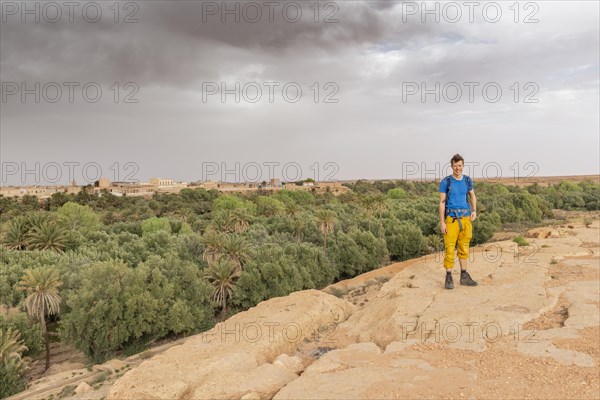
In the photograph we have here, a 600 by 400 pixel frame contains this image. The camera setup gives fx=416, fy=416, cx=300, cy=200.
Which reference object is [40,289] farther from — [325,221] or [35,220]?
[325,221]

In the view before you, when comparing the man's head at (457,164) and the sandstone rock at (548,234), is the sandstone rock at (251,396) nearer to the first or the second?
the man's head at (457,164)

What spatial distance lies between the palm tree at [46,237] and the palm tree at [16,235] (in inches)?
20.3

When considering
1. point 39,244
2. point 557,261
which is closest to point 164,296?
point 39,244

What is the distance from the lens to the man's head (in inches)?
334

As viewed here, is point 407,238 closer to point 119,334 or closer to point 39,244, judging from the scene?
point 119,334

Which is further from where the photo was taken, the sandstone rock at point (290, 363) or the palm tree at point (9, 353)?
the palm tree at point (9, 353)

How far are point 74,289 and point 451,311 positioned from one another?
20.9m

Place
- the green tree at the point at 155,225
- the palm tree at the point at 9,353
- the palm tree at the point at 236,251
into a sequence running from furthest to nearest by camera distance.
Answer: the green tree at the point at 155,225 < the palm tree at the point at 236,251 < the palm tree at the point at 9,353

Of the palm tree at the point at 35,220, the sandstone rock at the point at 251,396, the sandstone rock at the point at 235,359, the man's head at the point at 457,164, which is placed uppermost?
the man's head at the point at 457,164

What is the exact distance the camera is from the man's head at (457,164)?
8.48 metres

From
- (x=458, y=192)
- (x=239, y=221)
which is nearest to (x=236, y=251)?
(x=239, y=221)

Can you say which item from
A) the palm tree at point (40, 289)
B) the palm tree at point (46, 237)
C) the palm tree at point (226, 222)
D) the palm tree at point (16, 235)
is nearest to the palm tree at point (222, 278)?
the palm tree at point (40, 289)

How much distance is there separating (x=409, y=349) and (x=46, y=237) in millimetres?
32240

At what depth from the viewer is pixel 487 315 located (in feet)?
24.7
